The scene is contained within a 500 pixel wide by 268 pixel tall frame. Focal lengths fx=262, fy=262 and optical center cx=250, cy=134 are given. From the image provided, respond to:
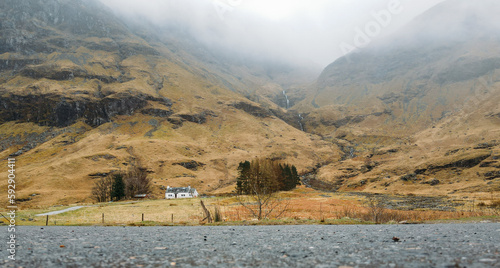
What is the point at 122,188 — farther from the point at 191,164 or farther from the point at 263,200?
the point at 191,164

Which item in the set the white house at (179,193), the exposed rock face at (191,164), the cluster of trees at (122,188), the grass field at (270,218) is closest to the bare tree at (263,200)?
the grass field at (270,218)

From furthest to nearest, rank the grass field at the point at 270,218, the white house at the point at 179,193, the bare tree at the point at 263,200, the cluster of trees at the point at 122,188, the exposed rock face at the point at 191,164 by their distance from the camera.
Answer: the exposed rock face at the point at 191,164 → the white house at the point at 179,193 → the cluster of trees at the point at 122,188 → the bare tree at the point at 263,200 → the grass field at the point at 270,218

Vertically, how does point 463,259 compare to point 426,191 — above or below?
above

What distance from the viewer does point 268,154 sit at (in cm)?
19738

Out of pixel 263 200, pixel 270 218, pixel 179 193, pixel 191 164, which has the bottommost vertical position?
pixel 179 193

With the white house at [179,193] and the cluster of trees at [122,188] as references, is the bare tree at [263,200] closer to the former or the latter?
the white house at [179,193]

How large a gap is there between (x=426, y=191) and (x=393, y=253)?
11849 centimetres

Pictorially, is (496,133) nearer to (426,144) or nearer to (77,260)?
(426,144)

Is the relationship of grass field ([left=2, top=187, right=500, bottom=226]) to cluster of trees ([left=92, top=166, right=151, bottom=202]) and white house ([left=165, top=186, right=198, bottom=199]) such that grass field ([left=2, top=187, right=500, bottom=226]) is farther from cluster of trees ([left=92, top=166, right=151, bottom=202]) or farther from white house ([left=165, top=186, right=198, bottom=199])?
white house ([left=165, top=186, right=198, bottom=199])

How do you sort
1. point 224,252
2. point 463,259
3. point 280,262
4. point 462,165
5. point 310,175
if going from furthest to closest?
point 310,175 → point 462,165 → point 224,252 → point 280,262 → point 463,259

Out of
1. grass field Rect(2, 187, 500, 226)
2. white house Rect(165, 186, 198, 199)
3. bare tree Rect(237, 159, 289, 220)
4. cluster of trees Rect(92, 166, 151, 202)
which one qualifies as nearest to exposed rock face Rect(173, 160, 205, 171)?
white house Rect(165, 186, 198, 199)

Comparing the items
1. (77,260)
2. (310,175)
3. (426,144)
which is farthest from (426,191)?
(77,260)

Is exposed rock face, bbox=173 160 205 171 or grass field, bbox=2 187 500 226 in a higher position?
exposed rock face, bbox=173 160 205 171

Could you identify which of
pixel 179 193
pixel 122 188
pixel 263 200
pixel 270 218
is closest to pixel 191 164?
pixel 179 193
